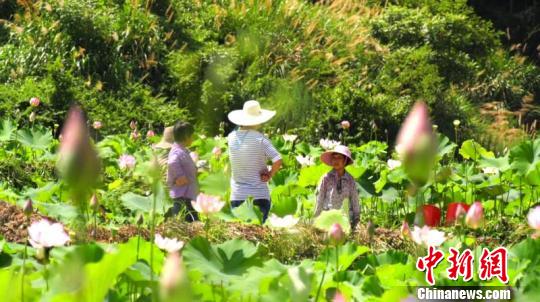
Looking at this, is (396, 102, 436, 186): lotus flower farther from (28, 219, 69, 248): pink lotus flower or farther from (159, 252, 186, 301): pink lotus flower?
(28, 219, 69, 248): pink lotus flower

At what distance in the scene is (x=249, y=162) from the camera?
489cm

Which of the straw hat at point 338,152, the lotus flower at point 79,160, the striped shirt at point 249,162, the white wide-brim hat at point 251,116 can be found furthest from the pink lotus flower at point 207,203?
the white wide-brim hat at point 251,116

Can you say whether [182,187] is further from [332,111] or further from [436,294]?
[332,111]

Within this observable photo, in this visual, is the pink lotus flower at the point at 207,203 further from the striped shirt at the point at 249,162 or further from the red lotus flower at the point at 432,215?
the striped shirt at the point at 249,162

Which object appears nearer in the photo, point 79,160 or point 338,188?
point 79,160

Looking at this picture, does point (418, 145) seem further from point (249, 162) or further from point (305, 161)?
point (305, 161)

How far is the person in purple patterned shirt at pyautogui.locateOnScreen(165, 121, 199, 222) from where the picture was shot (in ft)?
15.7

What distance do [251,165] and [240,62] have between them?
4201 millimetres

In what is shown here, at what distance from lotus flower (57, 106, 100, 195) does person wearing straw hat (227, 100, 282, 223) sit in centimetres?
387

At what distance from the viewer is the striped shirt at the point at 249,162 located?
16.1ft

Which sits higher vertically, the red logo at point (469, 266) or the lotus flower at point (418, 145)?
the lotus flower at point (418, 145)

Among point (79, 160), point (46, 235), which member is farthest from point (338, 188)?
point (79, 160)

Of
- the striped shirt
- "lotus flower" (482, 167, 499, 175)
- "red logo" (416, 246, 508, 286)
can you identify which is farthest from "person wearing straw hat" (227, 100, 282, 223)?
"red logo" (416, 246, 508, 286)

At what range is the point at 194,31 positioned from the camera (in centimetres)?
958
